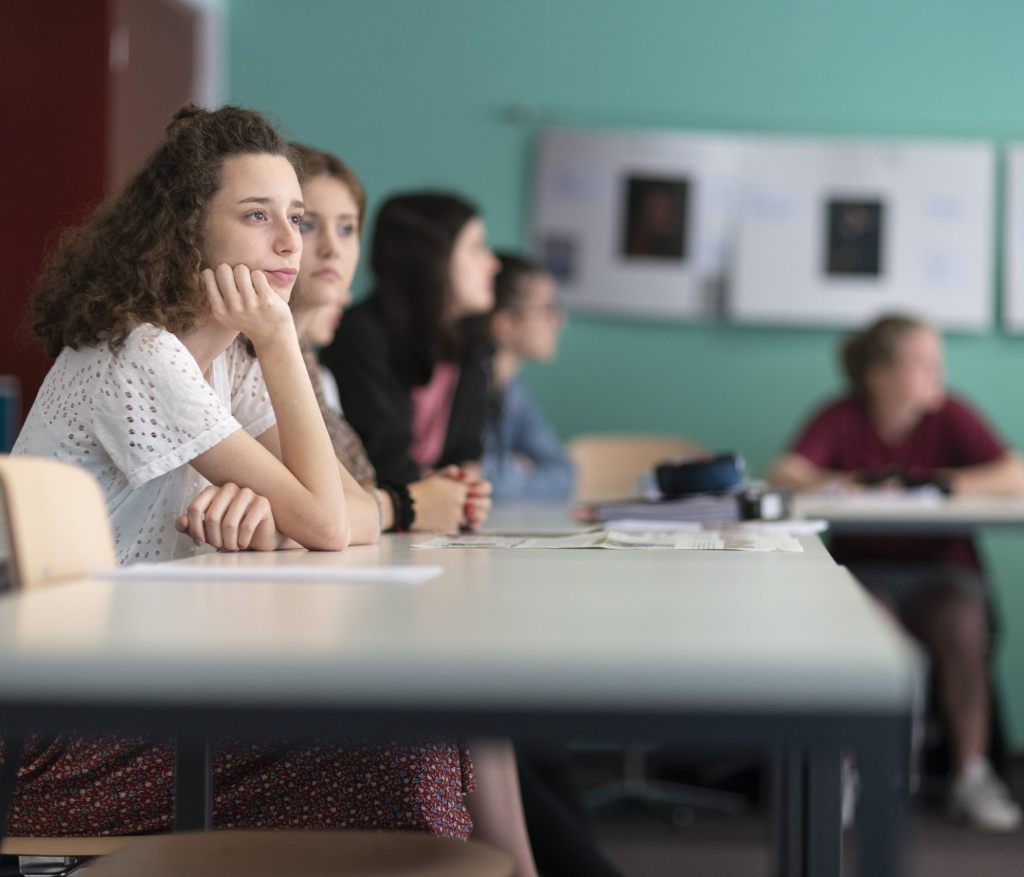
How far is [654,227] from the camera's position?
15.5ft

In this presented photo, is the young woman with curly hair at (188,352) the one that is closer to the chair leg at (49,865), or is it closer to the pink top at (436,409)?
the chair leg at (49,865)

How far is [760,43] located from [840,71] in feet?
0.92

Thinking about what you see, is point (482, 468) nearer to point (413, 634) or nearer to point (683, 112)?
point (683, 112)

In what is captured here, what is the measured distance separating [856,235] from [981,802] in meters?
1.92

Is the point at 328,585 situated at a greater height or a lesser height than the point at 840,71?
lesser

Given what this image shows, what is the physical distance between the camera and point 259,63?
4828mm

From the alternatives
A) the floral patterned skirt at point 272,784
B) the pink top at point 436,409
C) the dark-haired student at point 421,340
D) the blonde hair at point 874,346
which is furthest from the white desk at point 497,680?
the blonde hair at point 874,346

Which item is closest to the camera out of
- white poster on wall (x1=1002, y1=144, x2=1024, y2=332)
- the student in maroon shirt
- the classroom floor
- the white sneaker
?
the classroom floor

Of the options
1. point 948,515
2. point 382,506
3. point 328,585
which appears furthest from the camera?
point 948,515

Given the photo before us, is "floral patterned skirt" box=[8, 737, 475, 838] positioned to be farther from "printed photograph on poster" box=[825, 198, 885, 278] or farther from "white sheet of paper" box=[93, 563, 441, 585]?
"printed photograph on poster" box=[825, 198, 885, 278]

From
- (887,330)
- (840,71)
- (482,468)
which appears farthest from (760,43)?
(482,468)

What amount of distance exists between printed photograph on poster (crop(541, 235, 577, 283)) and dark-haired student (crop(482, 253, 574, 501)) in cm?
46

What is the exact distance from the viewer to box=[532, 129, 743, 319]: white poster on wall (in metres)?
4.69

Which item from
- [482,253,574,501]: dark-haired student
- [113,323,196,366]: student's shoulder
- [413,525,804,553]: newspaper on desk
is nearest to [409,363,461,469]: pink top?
[482,253,574,501]: dark-haired student
